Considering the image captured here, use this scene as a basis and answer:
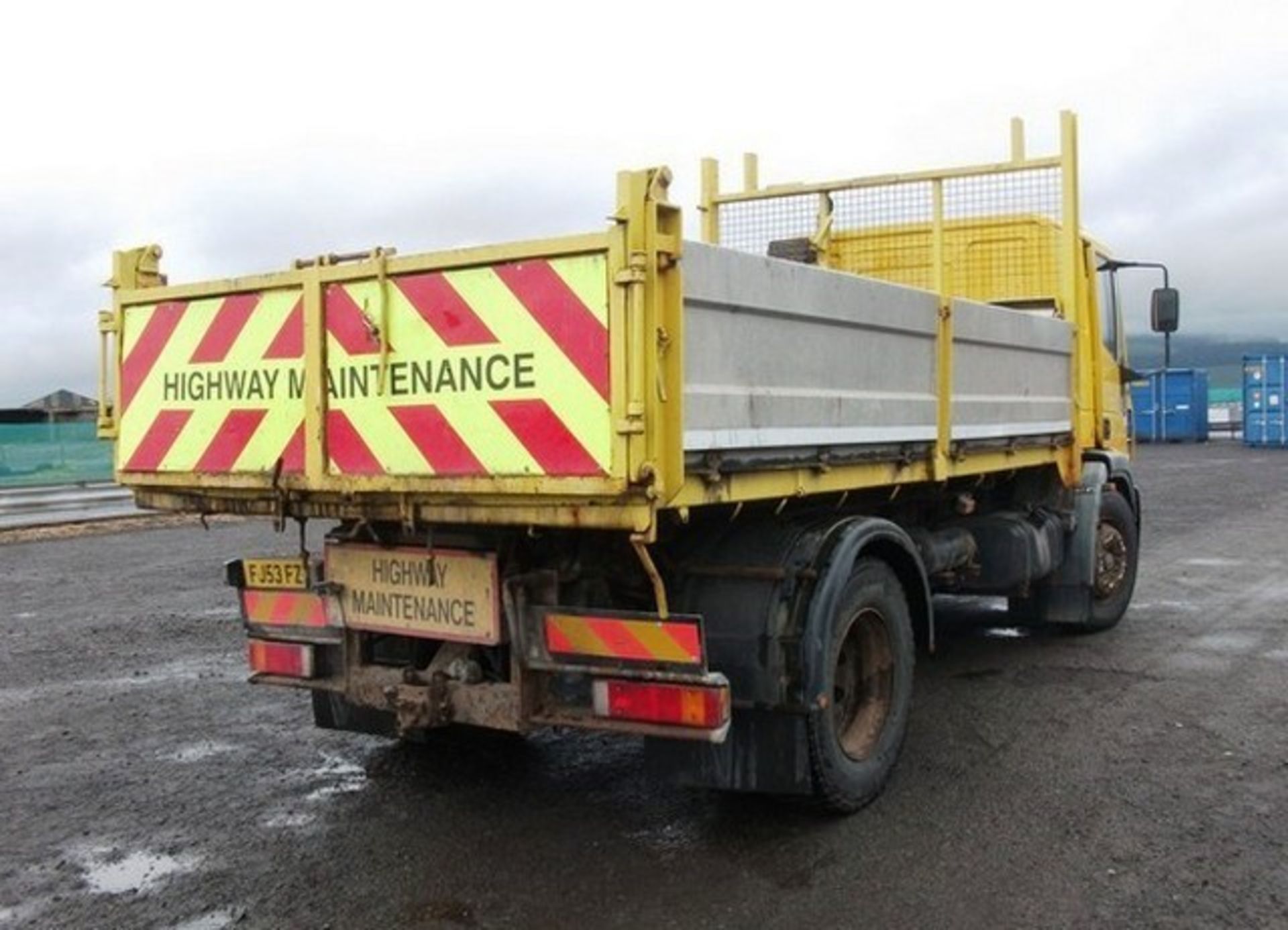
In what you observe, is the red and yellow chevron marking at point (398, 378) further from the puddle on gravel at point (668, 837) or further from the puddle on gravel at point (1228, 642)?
the puddle on gravel at point (1228, 642)

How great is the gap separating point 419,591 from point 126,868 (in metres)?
1.47

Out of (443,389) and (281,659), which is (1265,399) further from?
(443,389)

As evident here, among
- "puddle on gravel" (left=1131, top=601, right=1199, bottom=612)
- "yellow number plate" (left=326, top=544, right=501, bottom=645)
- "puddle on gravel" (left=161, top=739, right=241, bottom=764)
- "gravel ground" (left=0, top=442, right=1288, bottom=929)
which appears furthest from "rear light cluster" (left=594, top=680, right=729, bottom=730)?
"puddle on gravel" (left=1131, top=601, right=1199, bottom=612)

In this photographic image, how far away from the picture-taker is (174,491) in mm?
4992

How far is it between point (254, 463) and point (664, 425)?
1.78 m

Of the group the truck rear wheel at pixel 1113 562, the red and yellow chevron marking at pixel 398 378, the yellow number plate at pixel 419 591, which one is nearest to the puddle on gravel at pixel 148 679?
the red and yellow chevron marking at pixel 398 378

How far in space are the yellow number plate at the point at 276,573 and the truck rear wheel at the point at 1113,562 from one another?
554 centimetres

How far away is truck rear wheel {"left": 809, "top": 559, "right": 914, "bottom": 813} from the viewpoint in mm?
4730

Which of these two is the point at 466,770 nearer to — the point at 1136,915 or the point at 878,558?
the point at 878,558

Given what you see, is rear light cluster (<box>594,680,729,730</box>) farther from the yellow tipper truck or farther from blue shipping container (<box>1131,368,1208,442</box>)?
blue shipping container (<box>1131,368,1208,442</box>)

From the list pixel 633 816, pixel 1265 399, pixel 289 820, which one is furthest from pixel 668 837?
pixel 1265 399

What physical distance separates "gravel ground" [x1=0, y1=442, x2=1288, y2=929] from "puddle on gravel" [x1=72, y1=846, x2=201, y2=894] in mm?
12

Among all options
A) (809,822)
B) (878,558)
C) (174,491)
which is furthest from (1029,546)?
(174,491)

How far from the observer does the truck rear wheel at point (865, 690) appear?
4.73 meters
